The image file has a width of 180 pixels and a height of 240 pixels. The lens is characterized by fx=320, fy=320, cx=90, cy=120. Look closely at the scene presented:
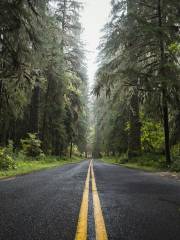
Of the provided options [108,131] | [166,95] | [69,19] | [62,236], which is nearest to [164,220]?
[62,236]

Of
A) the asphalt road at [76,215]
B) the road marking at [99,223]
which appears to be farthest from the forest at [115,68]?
the road marking at [99,223]

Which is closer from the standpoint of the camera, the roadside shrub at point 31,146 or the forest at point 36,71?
the forest at point 36,71

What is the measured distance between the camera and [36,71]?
15727mm

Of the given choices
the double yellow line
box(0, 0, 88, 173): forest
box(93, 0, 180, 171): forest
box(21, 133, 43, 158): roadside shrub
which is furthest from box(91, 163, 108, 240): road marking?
box(21, 133, 43, 158): roadside shrub

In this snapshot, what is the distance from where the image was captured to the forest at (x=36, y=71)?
42.6 ft

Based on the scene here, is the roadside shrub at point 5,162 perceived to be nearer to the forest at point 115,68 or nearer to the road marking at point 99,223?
the forest at point 115,68

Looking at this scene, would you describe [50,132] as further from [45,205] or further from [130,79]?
[45,205]

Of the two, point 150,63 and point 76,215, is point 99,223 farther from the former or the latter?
point 150,63

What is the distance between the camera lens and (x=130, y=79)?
60.1 feet

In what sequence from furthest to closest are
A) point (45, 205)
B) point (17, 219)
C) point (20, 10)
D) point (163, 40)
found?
point (163, 40) < point (20, 10) < point (45, 205) < point (17, 219)

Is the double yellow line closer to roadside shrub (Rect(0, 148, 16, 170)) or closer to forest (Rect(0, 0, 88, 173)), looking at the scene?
forest (Rect(0, 0, 88, 173))

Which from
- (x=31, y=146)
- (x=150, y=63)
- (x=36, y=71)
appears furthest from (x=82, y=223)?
(x=31, y=146)

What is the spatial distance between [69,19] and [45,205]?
2889 cm

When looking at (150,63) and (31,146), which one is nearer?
(150,63)
